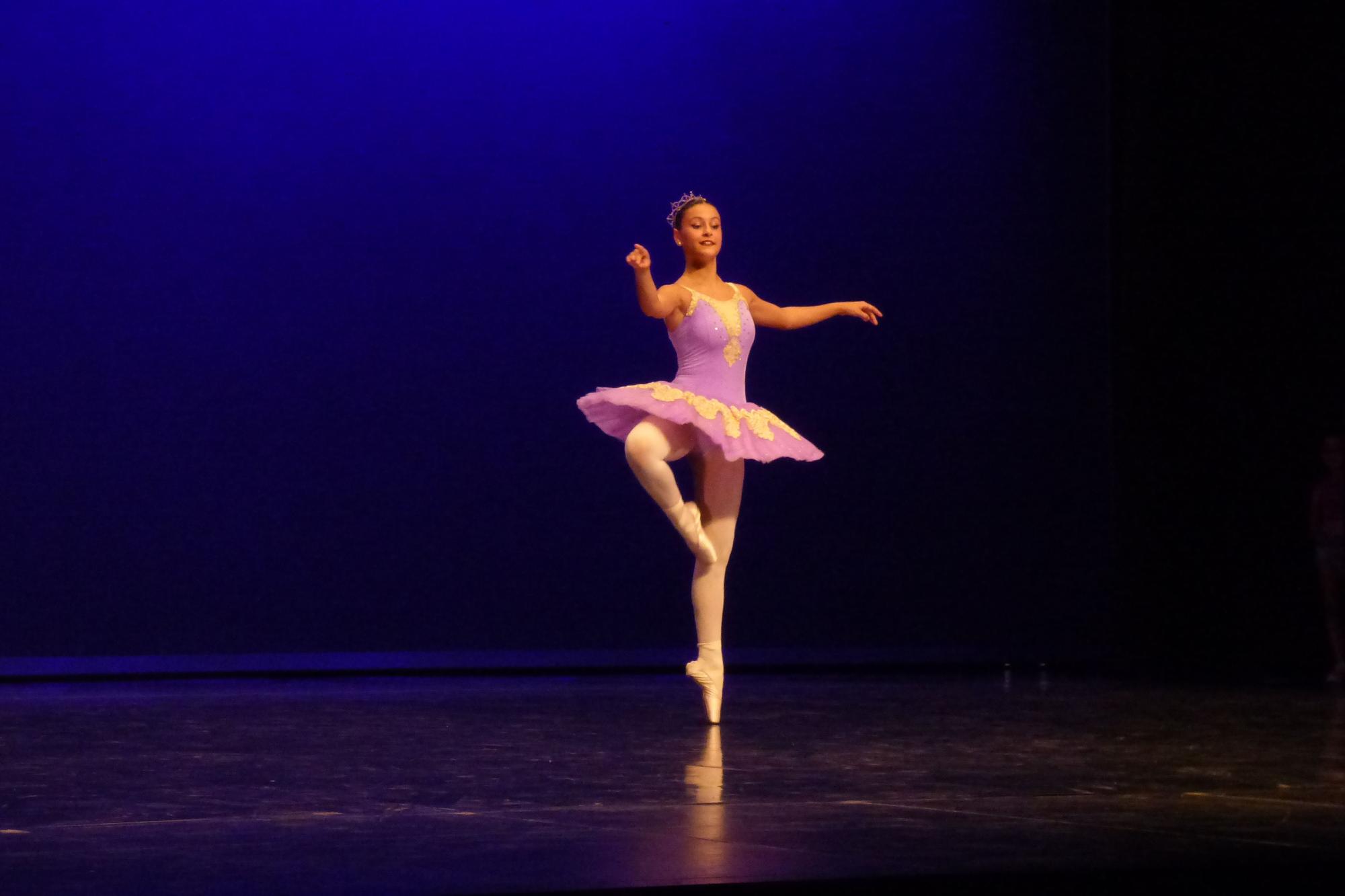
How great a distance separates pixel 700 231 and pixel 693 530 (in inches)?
34.8

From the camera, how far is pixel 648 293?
4.58m

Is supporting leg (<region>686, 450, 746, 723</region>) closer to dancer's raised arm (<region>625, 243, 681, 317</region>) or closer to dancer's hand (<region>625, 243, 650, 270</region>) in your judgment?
dancer's raised arm (<region>625, 243, 681, 317</region>)

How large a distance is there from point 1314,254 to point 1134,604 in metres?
1.82

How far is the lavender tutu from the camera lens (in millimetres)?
4594

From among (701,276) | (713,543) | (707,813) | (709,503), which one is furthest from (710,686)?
(707,813)

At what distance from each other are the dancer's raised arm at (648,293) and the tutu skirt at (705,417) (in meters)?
0.20

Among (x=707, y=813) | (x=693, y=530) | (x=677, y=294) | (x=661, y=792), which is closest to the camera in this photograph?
(x=707, y=813)

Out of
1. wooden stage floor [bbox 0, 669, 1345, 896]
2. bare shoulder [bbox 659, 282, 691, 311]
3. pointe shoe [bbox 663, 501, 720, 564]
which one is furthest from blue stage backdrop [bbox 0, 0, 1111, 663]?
pointe shoe [bbox 663, 501, 720, 564]

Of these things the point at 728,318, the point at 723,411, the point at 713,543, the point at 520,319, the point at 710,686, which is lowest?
the point at 710,686

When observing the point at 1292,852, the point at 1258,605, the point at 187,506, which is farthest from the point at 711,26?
the point at 1292,852

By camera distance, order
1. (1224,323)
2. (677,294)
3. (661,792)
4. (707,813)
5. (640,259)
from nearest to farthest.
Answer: (707,813)
(661,792)
(640,259)
(677,294)
(1224,323)

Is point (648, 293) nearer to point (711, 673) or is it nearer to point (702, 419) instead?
point (702, 419)

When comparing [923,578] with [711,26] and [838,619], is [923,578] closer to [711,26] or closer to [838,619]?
[838,619]

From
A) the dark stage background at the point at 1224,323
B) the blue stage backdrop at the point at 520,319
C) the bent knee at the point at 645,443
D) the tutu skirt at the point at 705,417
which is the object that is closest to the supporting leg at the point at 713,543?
the tutu skirt at the point at 705,417
